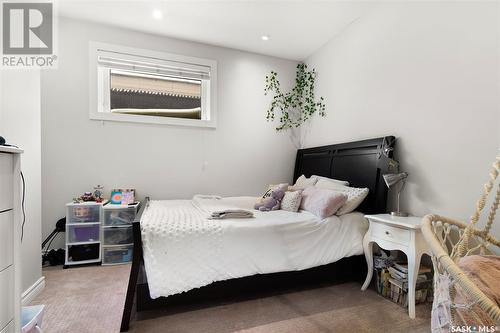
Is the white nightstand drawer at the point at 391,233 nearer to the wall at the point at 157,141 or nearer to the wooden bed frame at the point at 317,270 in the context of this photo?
the wooden bed frame at the point at 317,270

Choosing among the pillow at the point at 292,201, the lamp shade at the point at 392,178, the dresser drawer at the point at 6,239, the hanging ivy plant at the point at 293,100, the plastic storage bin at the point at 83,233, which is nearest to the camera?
the dresser drawer at the point at 6,239

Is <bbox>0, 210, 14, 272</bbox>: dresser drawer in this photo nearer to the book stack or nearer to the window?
the window

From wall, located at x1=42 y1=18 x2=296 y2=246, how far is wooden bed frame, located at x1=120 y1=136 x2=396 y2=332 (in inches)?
37.0

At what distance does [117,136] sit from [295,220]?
2487 millimetres

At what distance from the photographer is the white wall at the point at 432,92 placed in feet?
6.01

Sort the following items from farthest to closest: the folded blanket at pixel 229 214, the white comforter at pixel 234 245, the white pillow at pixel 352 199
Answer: the white pillow at pixel 352 199
the folded blanket at pixel 229 214
the white comforter at pixel 234 245

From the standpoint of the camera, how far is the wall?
9.75 ft

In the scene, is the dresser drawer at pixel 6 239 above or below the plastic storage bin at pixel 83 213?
above

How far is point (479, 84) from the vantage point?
1.86 meters

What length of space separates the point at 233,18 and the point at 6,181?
271cm

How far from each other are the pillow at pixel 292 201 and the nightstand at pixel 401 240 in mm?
700

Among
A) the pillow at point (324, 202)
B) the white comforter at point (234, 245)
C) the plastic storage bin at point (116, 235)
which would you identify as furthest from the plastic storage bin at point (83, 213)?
the pillow at point (324, 202)

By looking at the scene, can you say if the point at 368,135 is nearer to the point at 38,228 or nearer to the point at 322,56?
the point at 322,56

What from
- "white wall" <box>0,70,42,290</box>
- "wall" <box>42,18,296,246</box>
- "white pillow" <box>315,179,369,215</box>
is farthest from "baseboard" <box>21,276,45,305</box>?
"white pillow" <box>315,179,369,215</box>
